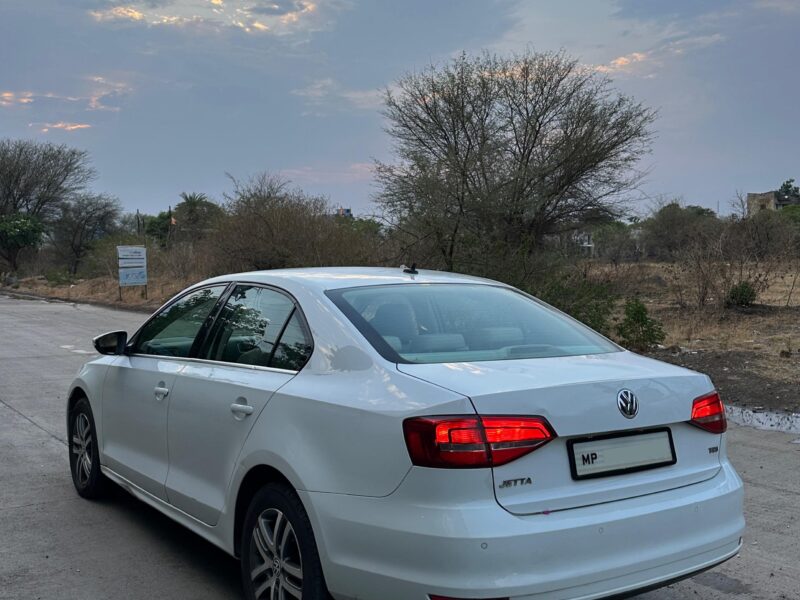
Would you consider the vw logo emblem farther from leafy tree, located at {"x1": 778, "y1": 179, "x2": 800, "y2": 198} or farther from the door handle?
leafy tree, located at {"x1": 778, "y1": 179, "x2": 800, "y2": 198}

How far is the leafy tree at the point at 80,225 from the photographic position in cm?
6309

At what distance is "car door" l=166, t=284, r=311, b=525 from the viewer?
3.59m

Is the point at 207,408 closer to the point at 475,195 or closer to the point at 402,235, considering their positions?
the point at 402,235

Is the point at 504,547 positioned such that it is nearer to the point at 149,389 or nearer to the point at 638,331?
the point at 149,389

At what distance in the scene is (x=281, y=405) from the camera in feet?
11.0

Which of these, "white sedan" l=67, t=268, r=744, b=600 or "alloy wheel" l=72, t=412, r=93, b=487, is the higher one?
"white sedan" l=67, t=268, r=744, b=600

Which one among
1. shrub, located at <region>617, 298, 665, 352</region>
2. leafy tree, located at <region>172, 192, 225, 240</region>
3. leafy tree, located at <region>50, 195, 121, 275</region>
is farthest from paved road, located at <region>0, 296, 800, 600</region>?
leafy tree, located at <region>50, 195, 121, 275</region>

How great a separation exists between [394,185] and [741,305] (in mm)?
8487

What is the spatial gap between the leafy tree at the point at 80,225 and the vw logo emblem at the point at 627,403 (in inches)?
2557

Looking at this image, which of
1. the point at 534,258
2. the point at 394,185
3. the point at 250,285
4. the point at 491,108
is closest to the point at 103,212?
the point at 491,108

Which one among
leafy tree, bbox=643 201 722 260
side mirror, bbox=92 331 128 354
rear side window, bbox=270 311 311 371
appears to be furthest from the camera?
leafy tree, bbox=643 201 722 260

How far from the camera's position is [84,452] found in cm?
560

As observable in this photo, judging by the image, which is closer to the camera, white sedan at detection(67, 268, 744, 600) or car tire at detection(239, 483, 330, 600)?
white sedan at detection(67, 268, 744, 600)

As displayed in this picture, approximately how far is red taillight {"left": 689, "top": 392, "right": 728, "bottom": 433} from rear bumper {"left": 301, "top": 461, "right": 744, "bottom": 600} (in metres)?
0.30
